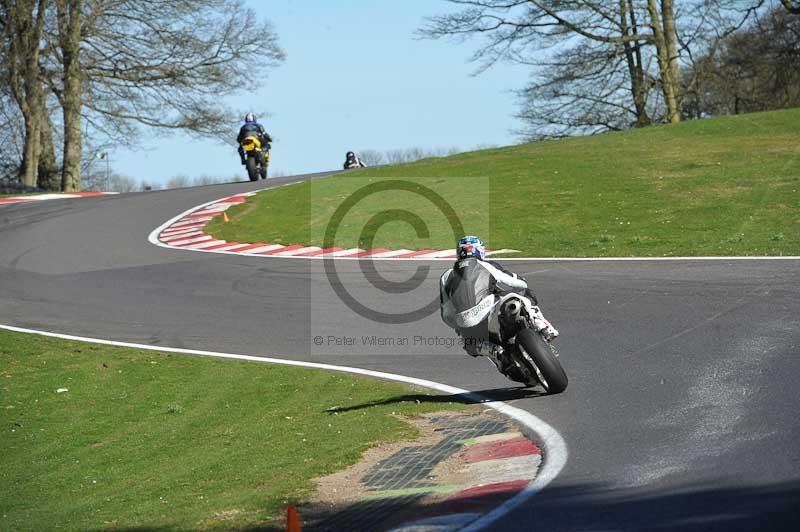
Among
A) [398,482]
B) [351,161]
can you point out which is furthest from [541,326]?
[351,161]

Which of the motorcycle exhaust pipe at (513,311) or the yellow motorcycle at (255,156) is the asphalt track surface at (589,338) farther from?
the yellow motorcycle at (255,156)

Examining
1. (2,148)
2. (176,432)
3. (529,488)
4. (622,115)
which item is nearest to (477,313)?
(176,432)

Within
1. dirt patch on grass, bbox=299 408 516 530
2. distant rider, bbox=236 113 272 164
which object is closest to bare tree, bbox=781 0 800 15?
distant rider, bbox=236 113 272 164

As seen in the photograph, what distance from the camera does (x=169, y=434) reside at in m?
10.4

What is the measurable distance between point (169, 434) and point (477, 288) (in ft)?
10.1

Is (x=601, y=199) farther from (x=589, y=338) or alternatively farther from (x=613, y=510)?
(x=613, y=510)

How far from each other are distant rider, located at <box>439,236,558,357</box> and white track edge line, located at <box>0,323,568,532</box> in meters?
0.62

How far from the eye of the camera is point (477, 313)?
1031cm

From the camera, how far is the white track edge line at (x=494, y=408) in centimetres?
648

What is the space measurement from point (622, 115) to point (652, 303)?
35216 millimetres

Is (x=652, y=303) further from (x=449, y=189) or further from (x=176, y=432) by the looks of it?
(x=449, y=189)

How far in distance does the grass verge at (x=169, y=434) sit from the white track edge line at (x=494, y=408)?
0.25 metres

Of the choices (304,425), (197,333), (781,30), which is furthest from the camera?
(781,30)

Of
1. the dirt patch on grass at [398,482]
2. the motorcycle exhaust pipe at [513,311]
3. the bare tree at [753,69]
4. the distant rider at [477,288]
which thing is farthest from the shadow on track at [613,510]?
the bare tree at [753,69]
